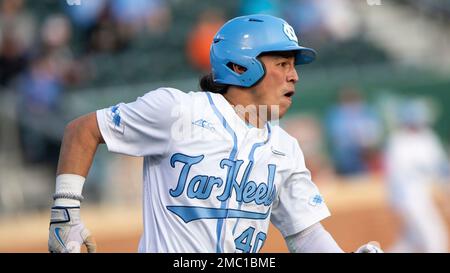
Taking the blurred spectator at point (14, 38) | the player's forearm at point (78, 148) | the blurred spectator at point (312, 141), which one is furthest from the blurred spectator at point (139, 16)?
the player's forearm at point (78, 148)

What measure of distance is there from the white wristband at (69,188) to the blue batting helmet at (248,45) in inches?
38.3

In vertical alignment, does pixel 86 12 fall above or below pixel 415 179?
above

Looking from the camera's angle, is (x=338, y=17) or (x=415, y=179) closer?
(x=415, y=179)

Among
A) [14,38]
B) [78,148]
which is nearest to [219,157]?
[78,148]

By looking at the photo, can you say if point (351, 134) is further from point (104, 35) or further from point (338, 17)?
point (104, 35)

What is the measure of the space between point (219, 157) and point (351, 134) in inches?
334

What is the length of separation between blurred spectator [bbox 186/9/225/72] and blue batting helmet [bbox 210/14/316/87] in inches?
324

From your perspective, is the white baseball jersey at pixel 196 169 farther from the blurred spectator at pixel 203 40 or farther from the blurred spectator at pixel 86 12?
the blurred spectator at pixel 203 40

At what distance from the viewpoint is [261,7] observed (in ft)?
43.2

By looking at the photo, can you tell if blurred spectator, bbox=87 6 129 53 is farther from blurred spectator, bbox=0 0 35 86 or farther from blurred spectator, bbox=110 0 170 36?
blurred spectator, bbox=0 0 35 86

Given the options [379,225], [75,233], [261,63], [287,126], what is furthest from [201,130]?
[379,225]

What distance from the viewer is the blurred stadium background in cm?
1123

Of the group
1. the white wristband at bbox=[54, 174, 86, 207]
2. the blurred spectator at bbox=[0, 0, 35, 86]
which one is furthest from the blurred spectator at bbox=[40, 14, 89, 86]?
the white wristband at bbox=[54, 174, 86, 207]

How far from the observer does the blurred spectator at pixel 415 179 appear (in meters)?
12.4
